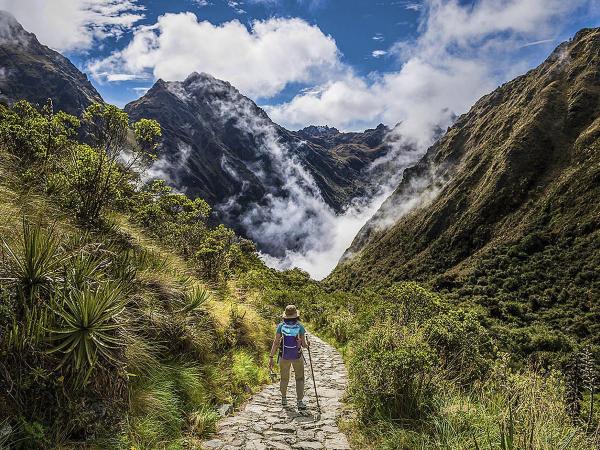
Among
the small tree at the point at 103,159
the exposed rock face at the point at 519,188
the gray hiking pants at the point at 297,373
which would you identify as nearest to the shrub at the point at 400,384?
the gray hiking pants at the point at 297,373

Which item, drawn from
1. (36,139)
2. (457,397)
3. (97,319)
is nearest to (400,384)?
(457,397)

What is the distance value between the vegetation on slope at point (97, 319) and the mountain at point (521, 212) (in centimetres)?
9312

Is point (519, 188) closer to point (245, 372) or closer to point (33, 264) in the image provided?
point (245, 372)

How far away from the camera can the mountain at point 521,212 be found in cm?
9731

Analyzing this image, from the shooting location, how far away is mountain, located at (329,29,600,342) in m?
97.3

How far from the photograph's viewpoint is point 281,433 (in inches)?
265

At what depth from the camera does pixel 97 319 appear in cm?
471

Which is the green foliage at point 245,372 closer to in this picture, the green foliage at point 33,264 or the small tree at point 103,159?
the small tree at point 103,159

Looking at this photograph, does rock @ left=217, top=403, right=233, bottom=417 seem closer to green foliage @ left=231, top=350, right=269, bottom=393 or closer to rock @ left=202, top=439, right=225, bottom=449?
green foliage @ left=231, top=350, right=269, bottom=393

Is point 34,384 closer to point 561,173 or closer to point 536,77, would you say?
point 561,173

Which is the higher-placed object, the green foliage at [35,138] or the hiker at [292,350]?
the green foliage at [35,138]

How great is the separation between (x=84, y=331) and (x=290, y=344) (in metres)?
4.65

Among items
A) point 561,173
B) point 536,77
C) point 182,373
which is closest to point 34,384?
point 182,373

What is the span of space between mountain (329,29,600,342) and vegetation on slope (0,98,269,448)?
9312cm
